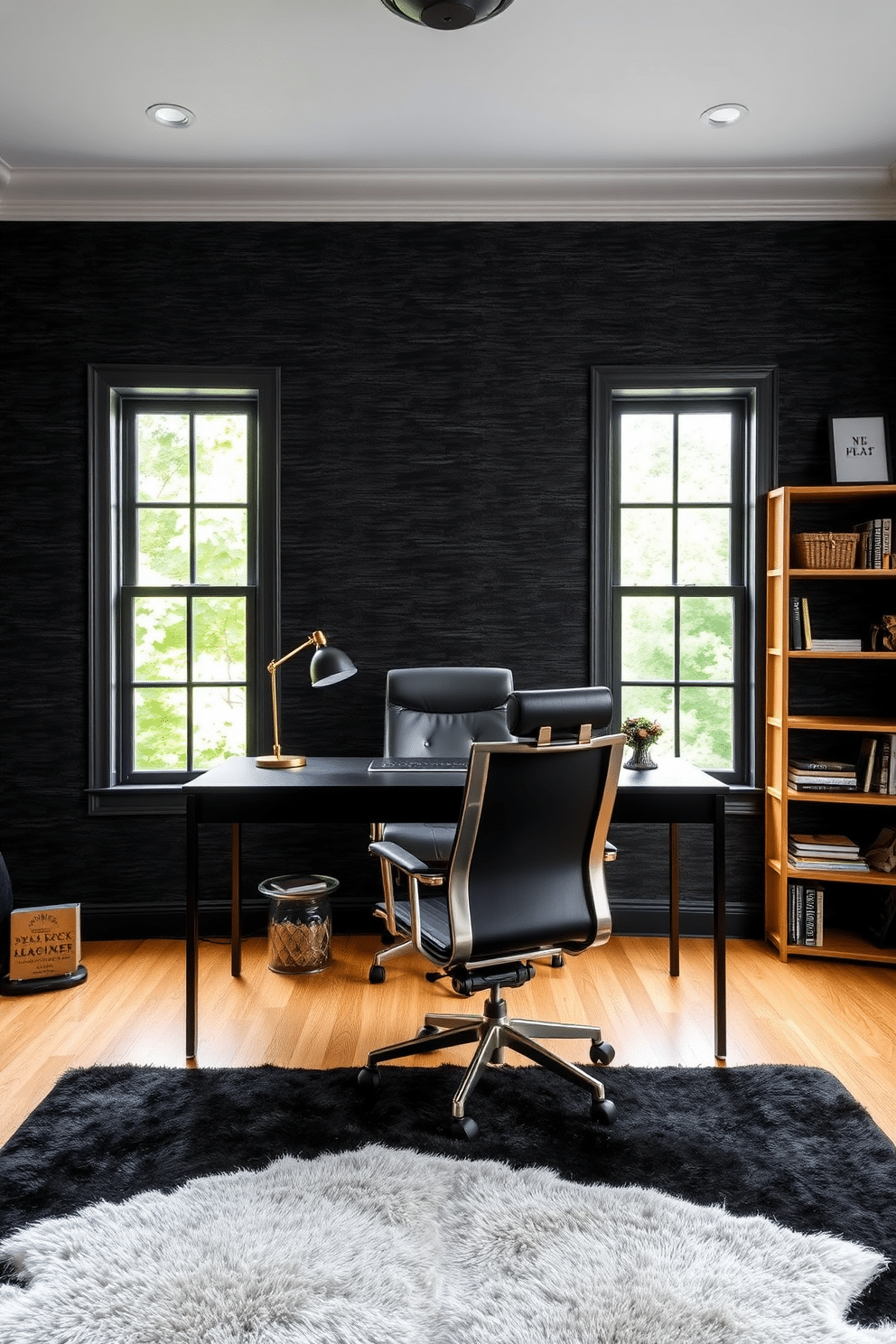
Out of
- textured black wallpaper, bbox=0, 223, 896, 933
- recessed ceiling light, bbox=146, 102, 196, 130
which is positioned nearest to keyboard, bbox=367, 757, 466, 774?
textured black wallpaper, bbox=0, 223, 896, 933

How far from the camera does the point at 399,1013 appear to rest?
2941 millimetres

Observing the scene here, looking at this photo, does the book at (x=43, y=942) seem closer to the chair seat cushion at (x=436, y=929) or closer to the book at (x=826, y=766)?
the chair seat cushion at (x=436, y=929)

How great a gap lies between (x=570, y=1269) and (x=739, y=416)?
11.0 feet

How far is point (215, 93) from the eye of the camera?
308 cm

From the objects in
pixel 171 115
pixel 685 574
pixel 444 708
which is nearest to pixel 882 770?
pixel 685 574

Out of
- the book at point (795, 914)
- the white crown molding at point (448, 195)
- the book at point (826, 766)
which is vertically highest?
the white crown molding at point (448, 195)

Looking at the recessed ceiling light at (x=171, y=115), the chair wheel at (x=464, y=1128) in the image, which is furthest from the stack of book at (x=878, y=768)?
the recessed ceiling light at (x=171, y=115)

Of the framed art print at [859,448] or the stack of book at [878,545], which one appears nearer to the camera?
the stack of book at [878,545]

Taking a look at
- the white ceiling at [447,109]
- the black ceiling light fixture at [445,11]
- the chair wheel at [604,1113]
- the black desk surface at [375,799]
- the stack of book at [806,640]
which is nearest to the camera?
the chair wheel at [604,1113]

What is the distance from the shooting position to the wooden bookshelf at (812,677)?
11.6 ft

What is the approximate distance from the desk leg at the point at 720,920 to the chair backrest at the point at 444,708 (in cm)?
111

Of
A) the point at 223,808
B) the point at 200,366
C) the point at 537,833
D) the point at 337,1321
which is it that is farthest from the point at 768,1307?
the point at 200,366

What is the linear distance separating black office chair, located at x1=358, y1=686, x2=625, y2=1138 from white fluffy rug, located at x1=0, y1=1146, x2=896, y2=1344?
1.06 feet

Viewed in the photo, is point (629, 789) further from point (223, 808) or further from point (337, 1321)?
point (337, 1321)
